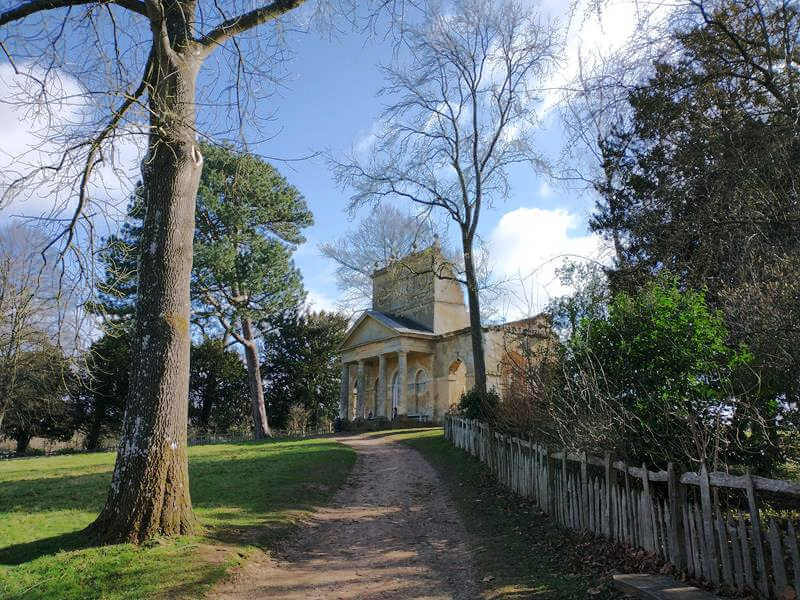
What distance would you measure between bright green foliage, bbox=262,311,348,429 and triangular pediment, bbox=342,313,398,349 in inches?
157

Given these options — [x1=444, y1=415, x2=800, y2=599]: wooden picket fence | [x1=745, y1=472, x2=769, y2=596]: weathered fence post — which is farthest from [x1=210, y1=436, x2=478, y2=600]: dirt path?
[x1=745, y1=472, x2=769, y2=596]: weathered fence post

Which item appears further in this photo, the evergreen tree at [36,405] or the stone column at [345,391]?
the stone column at [345,391]

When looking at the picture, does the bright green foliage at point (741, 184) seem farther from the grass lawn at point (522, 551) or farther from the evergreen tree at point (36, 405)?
the evergreen tree at point (36, 405)

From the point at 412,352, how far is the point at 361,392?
22.1ft

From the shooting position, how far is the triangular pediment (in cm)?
3788

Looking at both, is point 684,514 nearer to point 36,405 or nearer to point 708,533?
point 708,533

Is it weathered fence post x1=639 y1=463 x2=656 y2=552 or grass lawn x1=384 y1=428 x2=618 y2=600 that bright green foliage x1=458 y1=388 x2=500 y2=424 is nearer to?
grass lawn x1=384 y1=428 x2=618 y2=600

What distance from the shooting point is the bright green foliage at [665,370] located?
7887mm

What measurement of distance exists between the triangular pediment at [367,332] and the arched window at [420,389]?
3.35 meters

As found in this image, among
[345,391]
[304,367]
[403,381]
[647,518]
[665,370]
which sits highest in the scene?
[304,367]

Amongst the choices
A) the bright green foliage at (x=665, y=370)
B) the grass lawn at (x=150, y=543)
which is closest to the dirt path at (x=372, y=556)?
the grass lawn at (x=150, y=543)

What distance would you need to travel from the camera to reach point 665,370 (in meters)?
8.55

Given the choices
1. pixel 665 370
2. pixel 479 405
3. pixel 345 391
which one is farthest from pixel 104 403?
pixel 665 370

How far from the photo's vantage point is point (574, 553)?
25.3 feet
